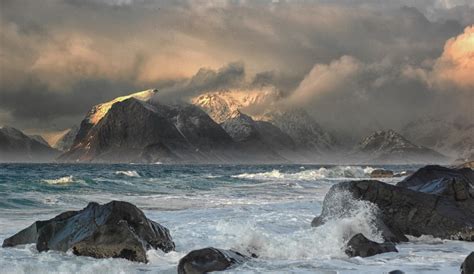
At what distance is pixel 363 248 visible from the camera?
44.8 ft

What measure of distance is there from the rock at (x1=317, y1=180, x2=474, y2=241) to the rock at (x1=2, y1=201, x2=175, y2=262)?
685 centimetres

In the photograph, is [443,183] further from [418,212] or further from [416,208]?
[418,212]

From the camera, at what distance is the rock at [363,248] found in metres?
13.6

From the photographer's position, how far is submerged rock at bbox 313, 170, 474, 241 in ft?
54.4

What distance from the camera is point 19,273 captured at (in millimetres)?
11625

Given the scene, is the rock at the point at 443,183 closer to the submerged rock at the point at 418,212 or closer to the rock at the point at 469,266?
the submerged rock at the point at 418,212

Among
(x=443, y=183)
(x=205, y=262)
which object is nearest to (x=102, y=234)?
(x=205, y=262)

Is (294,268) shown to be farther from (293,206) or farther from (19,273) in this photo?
(293,206)

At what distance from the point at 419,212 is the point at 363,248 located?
167 inches

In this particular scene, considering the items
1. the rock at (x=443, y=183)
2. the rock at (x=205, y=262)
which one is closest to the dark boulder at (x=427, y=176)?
the rock at (x=443, y=183)

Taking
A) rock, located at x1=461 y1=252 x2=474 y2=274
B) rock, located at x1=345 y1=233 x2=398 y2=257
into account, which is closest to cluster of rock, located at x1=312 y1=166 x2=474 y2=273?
rock, located at x1=345 y1=233 x2=398 y2=257

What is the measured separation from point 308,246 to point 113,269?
516 cm

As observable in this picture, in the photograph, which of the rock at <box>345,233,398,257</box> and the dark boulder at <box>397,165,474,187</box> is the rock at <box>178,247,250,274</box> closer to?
the rock at <box>345,233,398,257</box>

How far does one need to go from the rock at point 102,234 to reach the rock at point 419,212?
6.85 m
